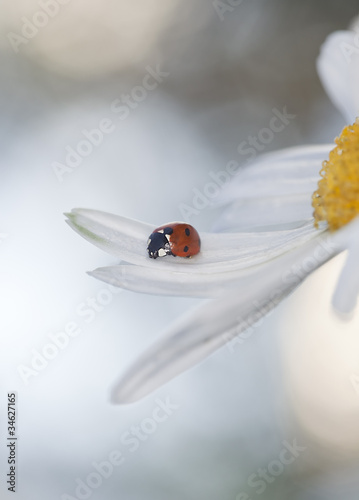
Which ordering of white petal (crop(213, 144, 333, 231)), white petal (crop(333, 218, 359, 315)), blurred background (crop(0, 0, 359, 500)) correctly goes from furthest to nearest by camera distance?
blurred background (crop(0, 0, 359, 500)), white petal (crop(213, 144, 333, 231)), white petal (crop(333, 218, 359, 315))

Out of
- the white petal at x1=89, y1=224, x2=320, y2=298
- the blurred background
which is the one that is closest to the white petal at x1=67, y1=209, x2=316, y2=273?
the white petal at x1=89, y1=224, x2=320, y2=298

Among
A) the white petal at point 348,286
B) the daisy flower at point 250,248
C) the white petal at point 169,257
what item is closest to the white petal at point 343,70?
the daisy flower at point 250,248

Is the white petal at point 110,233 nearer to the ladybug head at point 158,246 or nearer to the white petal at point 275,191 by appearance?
the ladybug head at point 158,246

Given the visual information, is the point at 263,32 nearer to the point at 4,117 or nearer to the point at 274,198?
the point at 4,117

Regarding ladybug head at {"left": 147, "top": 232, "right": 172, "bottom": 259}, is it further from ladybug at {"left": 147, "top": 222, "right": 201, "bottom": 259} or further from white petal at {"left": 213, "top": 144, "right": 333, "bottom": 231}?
white petal at {"left": 213, "top": 144, "right": 333, "bottom": 231}

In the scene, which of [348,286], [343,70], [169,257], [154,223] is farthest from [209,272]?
[154,223]

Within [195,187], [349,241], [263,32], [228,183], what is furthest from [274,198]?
[263,32]

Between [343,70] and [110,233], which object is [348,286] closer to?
[110,233]
